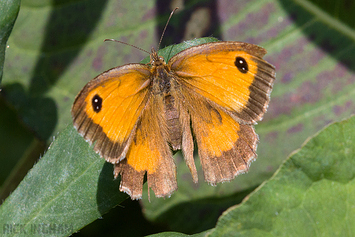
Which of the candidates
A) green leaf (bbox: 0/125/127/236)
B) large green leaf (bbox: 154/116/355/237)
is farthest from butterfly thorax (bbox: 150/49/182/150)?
large green leaf (bbox: 154/116/355/237)

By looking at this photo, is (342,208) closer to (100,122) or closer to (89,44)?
(100,122)

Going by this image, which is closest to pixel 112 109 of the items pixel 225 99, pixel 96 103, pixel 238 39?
pixel 96 103

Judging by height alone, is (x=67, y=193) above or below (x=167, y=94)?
below

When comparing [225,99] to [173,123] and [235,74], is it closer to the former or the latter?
[235,74]

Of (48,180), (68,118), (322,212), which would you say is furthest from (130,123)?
(68,118)

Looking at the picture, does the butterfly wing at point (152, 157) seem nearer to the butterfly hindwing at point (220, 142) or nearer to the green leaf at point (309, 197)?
the butterfly hindwing at point (220, 142)

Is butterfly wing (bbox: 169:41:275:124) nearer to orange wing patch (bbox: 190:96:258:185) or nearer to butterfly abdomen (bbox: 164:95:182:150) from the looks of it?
orange wing patch (bbox: 190:96:258:185)

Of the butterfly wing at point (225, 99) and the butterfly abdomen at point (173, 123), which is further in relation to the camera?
the butterfly abdomen at point (173, 123)

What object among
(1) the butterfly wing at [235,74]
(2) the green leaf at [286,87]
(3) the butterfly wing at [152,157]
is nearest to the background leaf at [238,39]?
(2) the green leaf at [286,87]
